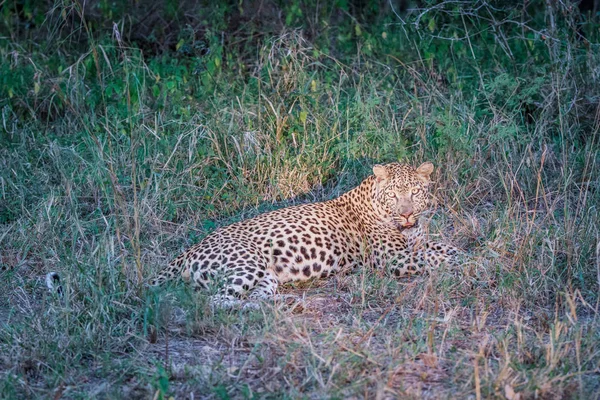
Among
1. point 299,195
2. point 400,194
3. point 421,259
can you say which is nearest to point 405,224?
point 400,194

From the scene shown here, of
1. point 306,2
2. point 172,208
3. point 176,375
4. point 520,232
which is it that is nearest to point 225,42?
point 306,2

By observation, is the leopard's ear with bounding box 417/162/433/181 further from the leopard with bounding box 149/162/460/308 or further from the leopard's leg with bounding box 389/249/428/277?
the leopard's leg with bounding box 389/249/428/277

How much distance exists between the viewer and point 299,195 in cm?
771

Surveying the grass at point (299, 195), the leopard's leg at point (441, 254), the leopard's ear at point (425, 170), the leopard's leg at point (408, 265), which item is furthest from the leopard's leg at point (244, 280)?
the leopard's ear at point (425, 170)

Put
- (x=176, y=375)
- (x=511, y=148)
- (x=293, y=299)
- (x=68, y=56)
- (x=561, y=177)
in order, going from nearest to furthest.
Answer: (x=176, y=375) < (x=293, y=299) < (x=561, y=177) < (x=511, y=148) < (x=68, y=56)

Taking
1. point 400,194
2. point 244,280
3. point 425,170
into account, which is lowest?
point 244,280

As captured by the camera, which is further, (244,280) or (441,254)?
(441,254)

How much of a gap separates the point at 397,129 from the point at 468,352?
12.3ft

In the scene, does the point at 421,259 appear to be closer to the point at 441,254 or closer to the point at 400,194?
the point at 441,254

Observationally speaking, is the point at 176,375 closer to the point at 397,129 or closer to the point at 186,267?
the point at 186,267

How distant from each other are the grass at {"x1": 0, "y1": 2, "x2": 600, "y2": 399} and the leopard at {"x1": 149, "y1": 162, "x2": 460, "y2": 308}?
0.76ft

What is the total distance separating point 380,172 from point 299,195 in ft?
4.32

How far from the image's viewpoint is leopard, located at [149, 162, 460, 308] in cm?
572

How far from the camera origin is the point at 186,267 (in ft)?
19.1
